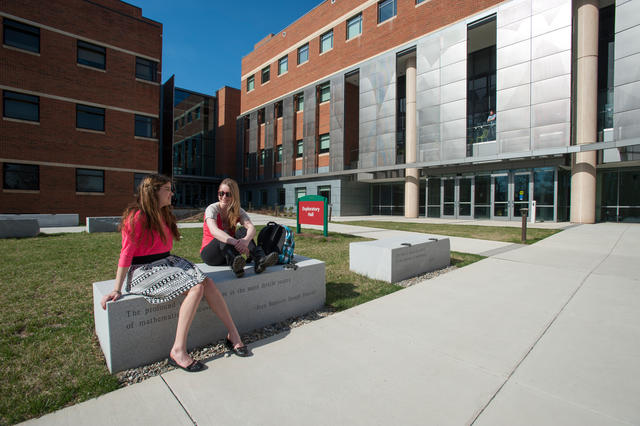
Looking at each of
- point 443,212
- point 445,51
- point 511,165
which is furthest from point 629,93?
→ point 443,212

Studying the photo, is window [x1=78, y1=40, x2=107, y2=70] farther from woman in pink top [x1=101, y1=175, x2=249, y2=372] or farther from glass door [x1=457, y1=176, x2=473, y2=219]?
glass door [x1=457, y1=176, x2=473, y2=219]

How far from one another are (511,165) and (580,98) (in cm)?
485

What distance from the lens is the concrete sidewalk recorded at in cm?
190

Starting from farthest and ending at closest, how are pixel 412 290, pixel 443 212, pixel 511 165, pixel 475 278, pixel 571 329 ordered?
pixel 443 212
pixel 511 165
pixel 475 278
pixel 412 290
pixel 571 329

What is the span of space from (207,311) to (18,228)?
12.1m

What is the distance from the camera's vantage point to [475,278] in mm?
5180

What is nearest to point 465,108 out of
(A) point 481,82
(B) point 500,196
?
(A) point 481,82

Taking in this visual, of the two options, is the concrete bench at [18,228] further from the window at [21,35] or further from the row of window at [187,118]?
the row of window at [187,118]

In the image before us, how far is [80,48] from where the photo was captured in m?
20.3

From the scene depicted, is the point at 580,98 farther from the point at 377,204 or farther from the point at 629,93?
the point at 377,204

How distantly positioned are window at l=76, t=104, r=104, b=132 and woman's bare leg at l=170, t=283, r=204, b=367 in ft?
78.9

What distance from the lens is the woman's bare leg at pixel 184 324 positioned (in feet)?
8.07

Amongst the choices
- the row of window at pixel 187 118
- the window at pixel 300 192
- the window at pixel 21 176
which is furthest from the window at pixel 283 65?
the window at pixel 21 176

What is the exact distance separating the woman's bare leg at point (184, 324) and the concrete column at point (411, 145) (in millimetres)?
22359
